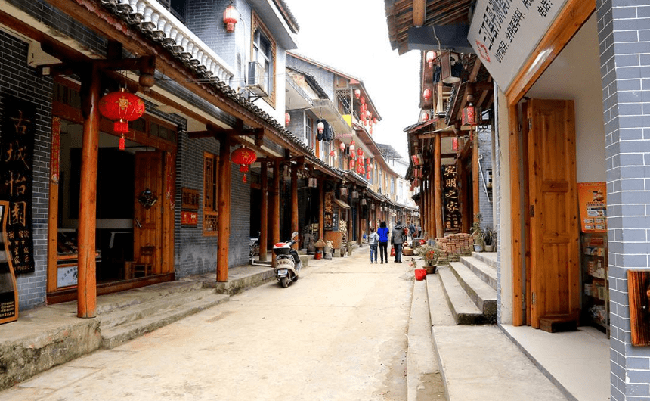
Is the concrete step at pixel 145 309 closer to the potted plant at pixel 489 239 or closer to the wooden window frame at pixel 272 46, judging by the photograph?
the potted plant at pixel 489 239

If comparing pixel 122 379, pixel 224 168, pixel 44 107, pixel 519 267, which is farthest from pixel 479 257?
pixel 44 107

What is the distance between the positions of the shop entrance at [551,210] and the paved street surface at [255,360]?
68.6 inches

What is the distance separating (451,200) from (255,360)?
1147cm

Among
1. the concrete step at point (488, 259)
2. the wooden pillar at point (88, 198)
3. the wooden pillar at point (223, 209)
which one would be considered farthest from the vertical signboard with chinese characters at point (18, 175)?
the concrete step at point (488, 259)

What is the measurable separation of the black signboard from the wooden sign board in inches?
215

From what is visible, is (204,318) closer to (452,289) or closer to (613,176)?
(452,289)

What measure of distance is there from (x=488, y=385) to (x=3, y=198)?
5279 mm

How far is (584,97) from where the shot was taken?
4961 millimetres

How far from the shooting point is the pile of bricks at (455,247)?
454 inches

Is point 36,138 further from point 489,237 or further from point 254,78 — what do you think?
point 489,237

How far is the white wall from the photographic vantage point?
177 inches

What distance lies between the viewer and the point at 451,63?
26.7 ft

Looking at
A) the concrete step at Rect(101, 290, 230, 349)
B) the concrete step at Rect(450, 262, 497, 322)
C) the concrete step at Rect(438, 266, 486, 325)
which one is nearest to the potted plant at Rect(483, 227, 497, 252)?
the concrete step at Rect(450, 262, 497, 322)

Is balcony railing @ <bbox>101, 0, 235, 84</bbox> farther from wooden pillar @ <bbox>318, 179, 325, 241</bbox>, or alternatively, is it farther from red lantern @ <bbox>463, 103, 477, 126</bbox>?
wooden pillar @ <bbox>318, 179, 325, 241</bbox>
